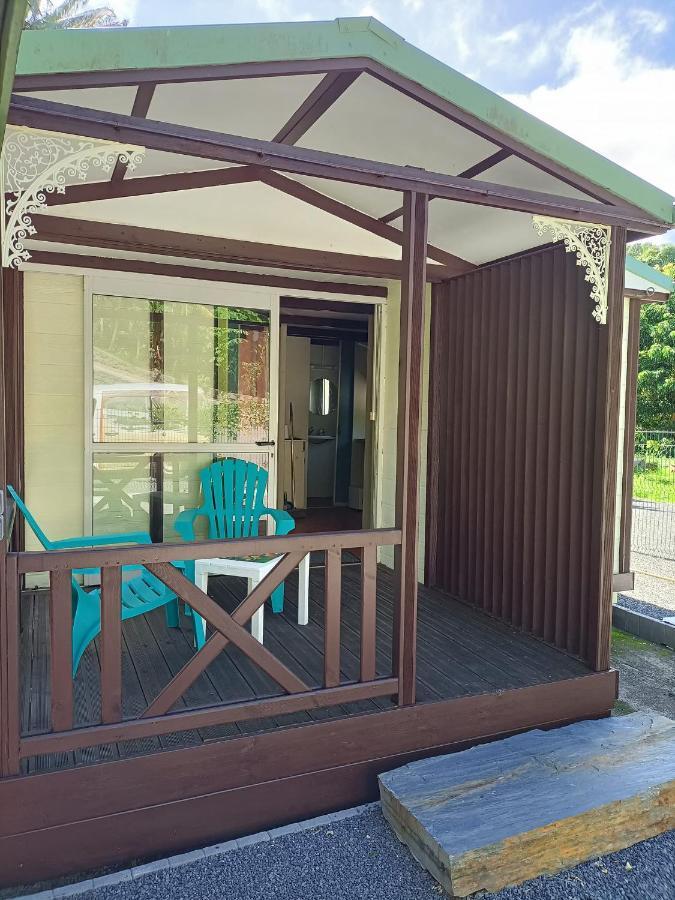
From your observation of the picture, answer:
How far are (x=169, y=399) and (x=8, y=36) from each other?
325 cm

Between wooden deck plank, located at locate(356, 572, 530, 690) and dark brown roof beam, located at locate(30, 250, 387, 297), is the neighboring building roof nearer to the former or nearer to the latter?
wooden deck plank, located at locate(356, 572, 530, 690)

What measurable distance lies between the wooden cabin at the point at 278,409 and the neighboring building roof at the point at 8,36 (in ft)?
2.37

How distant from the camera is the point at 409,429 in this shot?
268cm

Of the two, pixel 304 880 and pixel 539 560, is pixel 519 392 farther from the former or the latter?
pixel 304 880

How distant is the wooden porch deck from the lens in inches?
101

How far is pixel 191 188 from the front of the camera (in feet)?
11.1

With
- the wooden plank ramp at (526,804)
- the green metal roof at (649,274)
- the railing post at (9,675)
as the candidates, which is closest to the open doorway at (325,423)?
the green metal roof at (649,274)

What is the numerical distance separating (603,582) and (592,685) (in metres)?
0.48

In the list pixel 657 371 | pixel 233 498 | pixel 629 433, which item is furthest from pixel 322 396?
pixel 657 371

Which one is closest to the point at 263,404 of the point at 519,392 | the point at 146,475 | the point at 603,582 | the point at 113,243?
the point at 146,475

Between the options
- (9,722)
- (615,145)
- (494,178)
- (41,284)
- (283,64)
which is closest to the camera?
(9,722)

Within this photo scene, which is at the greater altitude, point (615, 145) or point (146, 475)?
point (615, 145)

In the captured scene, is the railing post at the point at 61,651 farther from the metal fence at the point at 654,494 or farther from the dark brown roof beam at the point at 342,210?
the metal fence at the point at 654,494

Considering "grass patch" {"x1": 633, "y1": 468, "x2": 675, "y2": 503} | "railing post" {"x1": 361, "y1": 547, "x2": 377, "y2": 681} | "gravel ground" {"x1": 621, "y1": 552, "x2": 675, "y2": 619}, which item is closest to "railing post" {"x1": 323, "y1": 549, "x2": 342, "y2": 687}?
"railing post" {"x1": 361, "y1": 547, "x2": 377, "y2": 681}
